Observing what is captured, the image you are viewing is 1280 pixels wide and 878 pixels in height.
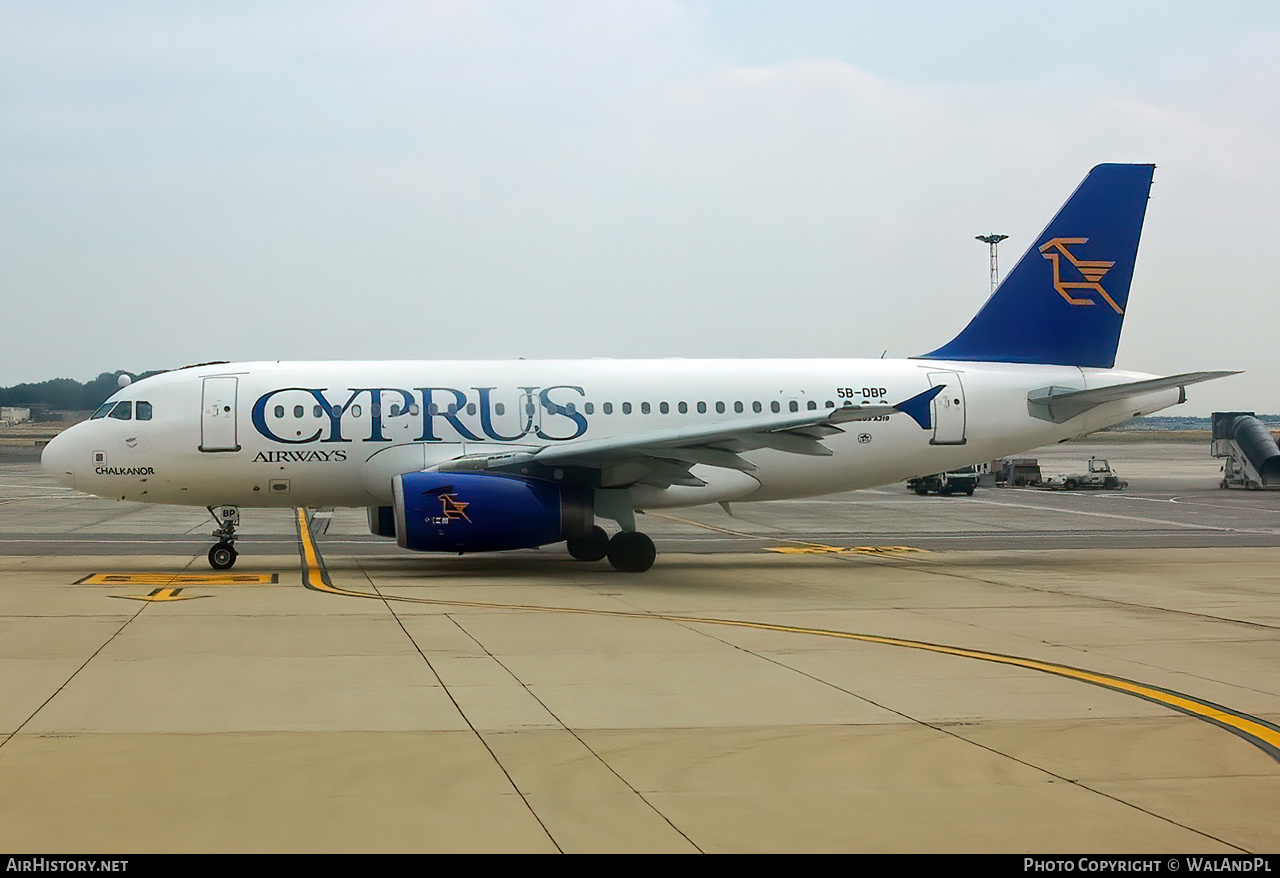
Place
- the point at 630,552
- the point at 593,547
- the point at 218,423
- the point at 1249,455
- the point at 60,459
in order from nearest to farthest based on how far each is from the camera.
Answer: the point at 630,552 < the point at 60,459 < the point at 218,423 < the point at 593,547 < the point at 1249,455

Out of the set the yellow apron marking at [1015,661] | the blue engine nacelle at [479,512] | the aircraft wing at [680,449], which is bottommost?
the yellow apron marking at [1015,661]

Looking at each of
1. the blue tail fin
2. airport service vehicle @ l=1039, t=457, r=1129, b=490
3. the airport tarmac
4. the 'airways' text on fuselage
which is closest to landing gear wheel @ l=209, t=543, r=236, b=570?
the airport tarmac

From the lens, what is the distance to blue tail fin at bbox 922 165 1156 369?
24797 millimetres

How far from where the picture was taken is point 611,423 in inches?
914

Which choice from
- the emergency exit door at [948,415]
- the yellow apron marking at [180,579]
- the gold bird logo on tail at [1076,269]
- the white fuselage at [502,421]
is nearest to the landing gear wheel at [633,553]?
the white fuselage at [502,421]

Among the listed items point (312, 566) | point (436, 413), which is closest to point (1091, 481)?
point (436, 413)

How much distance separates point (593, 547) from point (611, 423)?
2325 millimetres

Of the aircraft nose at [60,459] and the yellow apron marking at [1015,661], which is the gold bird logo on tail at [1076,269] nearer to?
the yellow apron marking at [1015,661]

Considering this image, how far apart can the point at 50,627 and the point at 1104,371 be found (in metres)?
19.7

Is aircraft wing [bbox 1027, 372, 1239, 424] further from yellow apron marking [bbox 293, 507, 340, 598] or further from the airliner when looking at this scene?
yellow apron marking [bbox 293, 507, 340, 598]

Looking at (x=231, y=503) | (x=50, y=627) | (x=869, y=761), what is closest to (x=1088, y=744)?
(x=869, y=761)

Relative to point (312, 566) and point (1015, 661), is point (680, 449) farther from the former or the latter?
point (1015, 661)

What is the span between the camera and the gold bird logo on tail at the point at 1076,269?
81.3ft

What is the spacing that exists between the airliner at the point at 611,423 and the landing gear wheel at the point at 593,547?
0.06m
